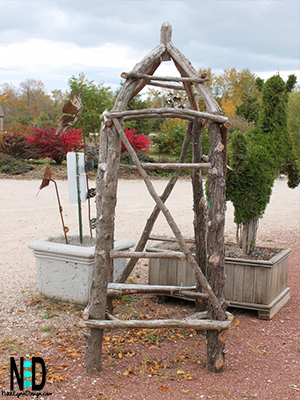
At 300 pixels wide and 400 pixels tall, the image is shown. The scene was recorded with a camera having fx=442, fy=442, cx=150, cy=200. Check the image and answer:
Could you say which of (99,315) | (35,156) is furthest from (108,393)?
(35,156)

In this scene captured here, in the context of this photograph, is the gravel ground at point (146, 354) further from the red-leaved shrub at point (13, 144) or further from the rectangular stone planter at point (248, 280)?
the red-leaved shrub at point (13, 144)

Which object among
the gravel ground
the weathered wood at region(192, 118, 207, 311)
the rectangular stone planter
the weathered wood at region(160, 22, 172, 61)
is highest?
the weathered wood at region(160, 22, 172, 61)

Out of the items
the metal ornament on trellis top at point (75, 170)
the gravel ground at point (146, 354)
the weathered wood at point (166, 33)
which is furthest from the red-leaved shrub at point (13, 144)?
the weathered wood at point (166, 33)

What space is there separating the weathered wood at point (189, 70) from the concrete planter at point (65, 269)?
6.27ft

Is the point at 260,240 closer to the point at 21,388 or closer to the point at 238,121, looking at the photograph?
the point at 21,388

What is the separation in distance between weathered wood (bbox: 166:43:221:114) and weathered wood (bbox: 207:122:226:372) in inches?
8.2

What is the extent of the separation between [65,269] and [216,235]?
1889mm

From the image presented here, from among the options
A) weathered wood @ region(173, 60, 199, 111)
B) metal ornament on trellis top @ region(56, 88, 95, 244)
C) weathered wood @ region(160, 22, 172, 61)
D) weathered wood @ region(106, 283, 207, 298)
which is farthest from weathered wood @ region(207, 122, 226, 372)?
metal ornament on trellis top @ region(56, 88, 95, 244)

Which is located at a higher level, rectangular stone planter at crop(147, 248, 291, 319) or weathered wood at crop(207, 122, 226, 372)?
weathered wood at crop(207, 122, 226, 372)

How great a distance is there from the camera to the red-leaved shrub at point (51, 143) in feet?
53.2

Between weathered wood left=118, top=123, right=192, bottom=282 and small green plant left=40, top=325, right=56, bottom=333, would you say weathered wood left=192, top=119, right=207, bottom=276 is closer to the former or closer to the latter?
weathered wood left=118, top=123, right=192, bottom=282

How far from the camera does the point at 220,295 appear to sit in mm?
3338

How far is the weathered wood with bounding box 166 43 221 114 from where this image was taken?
3379 mm

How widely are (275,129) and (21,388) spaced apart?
395cm
